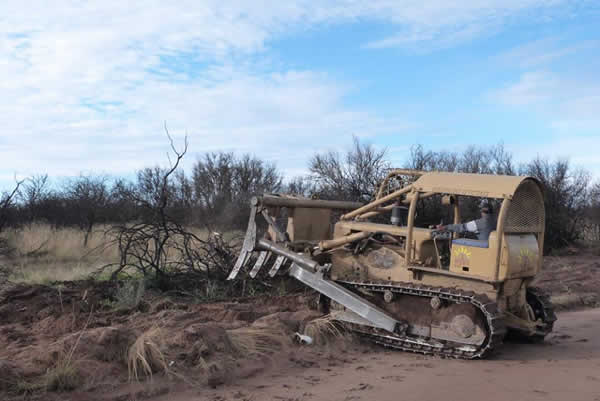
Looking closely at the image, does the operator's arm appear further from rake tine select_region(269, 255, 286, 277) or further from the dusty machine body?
rake tine select_region(269, 255, 286, 277)

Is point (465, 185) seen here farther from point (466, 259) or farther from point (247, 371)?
point (247, 371)

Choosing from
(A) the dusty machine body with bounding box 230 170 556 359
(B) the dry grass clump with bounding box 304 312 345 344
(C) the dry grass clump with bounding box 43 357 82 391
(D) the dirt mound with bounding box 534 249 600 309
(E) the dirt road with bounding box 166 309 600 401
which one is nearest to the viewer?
(C) the dry grass clump with bounding box 43 357 82 391

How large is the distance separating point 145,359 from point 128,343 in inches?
16.2

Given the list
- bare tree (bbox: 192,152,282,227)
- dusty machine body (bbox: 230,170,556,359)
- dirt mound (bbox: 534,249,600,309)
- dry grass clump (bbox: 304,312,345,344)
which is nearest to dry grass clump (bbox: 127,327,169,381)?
dry grass clump (bbox: 304,312,345,344)

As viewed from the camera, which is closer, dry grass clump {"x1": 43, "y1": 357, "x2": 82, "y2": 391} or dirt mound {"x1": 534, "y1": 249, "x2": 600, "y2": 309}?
dry grass clump {"x1": 43, "y1": 357, "x2": 82, "y2": 391}

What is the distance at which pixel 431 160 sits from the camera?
26469 millimetres

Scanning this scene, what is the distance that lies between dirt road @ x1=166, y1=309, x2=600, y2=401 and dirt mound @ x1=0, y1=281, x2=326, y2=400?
1.22 ft

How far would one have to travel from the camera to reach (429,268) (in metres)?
8.00

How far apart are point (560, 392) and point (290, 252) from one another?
4.12 m

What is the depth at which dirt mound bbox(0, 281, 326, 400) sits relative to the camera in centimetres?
587

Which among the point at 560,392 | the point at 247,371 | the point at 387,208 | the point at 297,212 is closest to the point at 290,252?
the point at 297,212

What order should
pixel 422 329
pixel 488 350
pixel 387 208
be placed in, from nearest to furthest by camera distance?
pixel 488 350
pixel 422 329
pixel 387 208

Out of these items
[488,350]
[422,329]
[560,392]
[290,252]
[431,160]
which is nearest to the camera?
[560,392]

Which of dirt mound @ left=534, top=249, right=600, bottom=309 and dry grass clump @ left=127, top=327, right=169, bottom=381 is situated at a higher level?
dirt mound @ left=534, top=249, right=600, bottom=309
